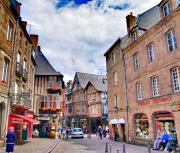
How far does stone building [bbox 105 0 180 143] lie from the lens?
46.9 ft

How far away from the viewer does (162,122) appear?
612 inches

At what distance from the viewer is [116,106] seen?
23422mm

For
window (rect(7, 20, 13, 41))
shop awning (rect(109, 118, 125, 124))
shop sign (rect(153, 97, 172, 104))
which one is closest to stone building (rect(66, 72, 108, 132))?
shop awning (rect(109, 118, 125, 124))

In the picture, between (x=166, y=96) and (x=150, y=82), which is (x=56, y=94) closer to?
(x=150, y=82)

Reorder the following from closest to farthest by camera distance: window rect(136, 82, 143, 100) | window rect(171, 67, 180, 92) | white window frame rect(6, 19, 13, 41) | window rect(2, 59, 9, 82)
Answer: window rect(171, 67, 180, 92), window rect(2, 59, 9, 82), white window frame rect(6, 19, 13, 41), window rect(136, 82, 143, 100)

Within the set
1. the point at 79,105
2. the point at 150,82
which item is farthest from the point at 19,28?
the point at 79,105

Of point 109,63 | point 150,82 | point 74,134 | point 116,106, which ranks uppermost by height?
point 109,63

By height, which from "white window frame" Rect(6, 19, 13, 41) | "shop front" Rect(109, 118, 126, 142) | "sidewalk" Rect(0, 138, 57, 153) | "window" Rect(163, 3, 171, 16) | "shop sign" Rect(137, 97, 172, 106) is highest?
"window" Rect(163, 3, 171, 16)

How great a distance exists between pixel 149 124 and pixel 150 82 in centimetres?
329

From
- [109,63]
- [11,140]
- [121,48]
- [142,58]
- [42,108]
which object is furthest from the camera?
[42,108]

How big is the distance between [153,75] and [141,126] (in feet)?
15.8

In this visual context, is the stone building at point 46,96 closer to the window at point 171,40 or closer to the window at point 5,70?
the window at point 5,70

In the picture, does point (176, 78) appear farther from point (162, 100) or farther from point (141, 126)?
point (141, 126)

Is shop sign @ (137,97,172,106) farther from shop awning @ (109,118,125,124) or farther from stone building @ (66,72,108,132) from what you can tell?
stone building @ (66,72,108,132)
